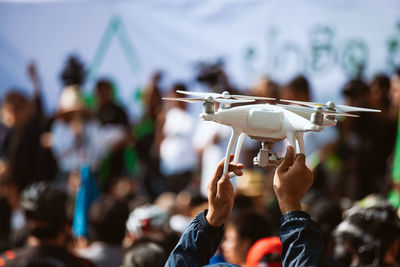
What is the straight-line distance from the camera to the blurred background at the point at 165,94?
4.91 meters

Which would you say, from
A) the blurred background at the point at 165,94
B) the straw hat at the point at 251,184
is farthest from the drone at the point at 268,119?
the straw hat at the point at 251,184

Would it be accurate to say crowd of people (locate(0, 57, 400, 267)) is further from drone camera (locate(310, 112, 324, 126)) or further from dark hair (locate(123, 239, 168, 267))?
drone camera (locate(310, 112, 324, 126))

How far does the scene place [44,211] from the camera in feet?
10.5

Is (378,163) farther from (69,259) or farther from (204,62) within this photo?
(69,259)

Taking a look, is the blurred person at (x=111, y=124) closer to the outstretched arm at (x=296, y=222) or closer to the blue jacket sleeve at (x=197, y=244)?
the blue jacket sleeve at (x=197, y=244)

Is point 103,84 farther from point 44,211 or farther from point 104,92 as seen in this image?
point 44,211

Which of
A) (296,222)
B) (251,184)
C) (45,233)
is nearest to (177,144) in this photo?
(251,184)

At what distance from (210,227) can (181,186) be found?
429cm

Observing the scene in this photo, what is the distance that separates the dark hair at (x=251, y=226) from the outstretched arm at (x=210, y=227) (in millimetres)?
1380

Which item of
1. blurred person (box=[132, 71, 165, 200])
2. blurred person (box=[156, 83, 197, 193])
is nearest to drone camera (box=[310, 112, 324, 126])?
blurred person (box=[156, 83, 197, 193])

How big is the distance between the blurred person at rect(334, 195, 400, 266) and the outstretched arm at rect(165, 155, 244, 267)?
4.47 feet

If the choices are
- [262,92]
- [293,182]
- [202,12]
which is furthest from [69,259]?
[202,12]

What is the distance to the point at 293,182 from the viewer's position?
5.65 ft

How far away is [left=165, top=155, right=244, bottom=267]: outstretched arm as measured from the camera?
1866 mm
